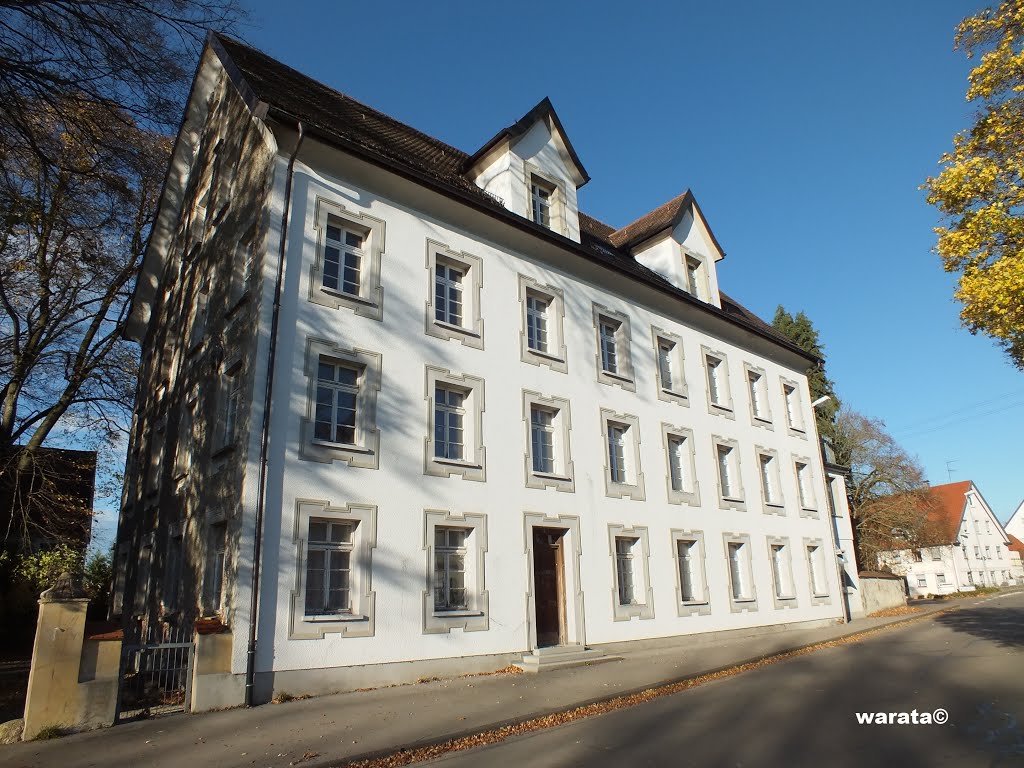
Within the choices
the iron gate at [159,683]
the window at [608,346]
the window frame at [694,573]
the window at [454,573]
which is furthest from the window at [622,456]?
the iron gate at [159,683]

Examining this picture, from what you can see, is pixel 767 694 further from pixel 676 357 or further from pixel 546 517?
pixel 676 357

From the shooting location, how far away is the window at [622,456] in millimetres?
16883

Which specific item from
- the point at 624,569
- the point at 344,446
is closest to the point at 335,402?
the point at 344,446

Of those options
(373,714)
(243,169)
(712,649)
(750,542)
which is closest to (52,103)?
(243,169)

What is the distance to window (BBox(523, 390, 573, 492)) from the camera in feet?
50.0

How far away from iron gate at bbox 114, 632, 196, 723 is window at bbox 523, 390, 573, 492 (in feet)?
24.6

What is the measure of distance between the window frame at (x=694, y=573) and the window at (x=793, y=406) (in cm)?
891

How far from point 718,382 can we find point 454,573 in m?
12.8

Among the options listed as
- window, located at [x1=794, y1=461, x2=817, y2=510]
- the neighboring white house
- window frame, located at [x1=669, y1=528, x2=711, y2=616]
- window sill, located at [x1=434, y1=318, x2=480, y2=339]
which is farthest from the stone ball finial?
the neighboring white house

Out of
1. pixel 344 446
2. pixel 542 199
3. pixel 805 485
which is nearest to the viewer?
pixel 344 446

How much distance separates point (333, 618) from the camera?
11.0m

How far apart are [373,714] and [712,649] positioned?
945 centimetres

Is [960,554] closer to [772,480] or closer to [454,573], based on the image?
[772,480]

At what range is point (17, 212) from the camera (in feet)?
31.9
